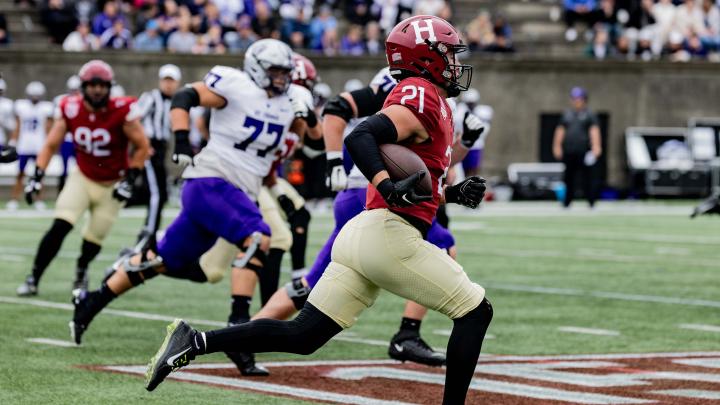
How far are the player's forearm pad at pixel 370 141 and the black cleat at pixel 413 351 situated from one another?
88.8 inches

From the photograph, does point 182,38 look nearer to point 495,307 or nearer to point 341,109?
point 495,307

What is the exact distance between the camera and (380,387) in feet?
22.7

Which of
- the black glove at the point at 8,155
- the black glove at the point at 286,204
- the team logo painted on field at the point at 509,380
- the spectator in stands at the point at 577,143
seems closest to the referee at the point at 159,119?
the black glove at the point at 8,155

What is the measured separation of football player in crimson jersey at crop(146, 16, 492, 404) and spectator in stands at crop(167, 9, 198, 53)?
19.8 metres

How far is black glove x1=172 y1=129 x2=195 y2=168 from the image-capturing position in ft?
25.1

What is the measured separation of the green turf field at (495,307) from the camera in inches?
277

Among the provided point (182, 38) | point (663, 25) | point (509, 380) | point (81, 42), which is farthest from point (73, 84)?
point (509, 380)

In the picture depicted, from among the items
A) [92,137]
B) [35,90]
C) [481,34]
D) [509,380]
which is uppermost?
[92,137]

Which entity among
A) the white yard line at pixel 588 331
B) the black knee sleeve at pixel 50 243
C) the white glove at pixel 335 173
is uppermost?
the white glove at pixel 335 173

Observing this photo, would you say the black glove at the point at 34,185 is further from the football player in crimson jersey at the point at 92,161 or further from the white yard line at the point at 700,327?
the white yard line at the point at 700,327

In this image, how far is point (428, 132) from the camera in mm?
5676

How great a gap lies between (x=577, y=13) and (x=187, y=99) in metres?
21.7

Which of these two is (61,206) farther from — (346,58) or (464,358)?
(346,58)

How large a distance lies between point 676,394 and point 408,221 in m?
1.81
